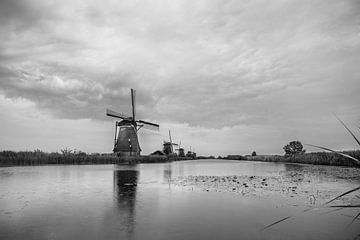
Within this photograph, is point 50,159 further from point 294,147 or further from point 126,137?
point 294,147

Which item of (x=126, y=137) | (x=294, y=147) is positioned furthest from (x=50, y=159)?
(x=294, y=147)

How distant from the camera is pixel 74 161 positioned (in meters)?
37.4

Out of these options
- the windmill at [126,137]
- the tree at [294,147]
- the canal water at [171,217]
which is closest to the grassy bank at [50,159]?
the windmill at [126,137]

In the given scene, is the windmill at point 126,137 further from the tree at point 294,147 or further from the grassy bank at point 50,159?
the tree at point 294,147

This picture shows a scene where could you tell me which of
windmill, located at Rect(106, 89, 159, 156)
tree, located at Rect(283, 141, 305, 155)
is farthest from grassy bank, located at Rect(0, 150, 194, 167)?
tree, located at Rect(283, 141, 305, 155)

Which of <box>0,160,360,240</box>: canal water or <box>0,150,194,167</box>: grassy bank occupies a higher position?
<box>0,150,194,167</box>: grassy bank

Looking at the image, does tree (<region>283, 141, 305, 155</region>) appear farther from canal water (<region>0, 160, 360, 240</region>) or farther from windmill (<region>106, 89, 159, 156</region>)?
canal water (<region>0, 160, 360, 240</region>)

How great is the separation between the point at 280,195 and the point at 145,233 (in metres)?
6.28

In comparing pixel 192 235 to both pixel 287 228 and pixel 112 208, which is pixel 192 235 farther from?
pixel 112 208

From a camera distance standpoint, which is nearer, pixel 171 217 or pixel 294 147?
pixel 171 217

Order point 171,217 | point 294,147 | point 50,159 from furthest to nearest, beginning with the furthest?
point 294,147, point 50,159, point 171,217

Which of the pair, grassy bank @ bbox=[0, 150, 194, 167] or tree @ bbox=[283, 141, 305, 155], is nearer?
grassy bank @ bbox=[0, 150, 194, 167]

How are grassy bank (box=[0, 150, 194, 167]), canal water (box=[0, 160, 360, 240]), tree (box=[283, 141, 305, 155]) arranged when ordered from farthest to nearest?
tree (box=[283, 141, 305, 155]) → grassy bank (box=[0, 150, 194, 167]) → canal water (box=[0, 160, 360, 240])

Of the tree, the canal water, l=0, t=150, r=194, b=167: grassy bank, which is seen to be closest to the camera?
the canal water
